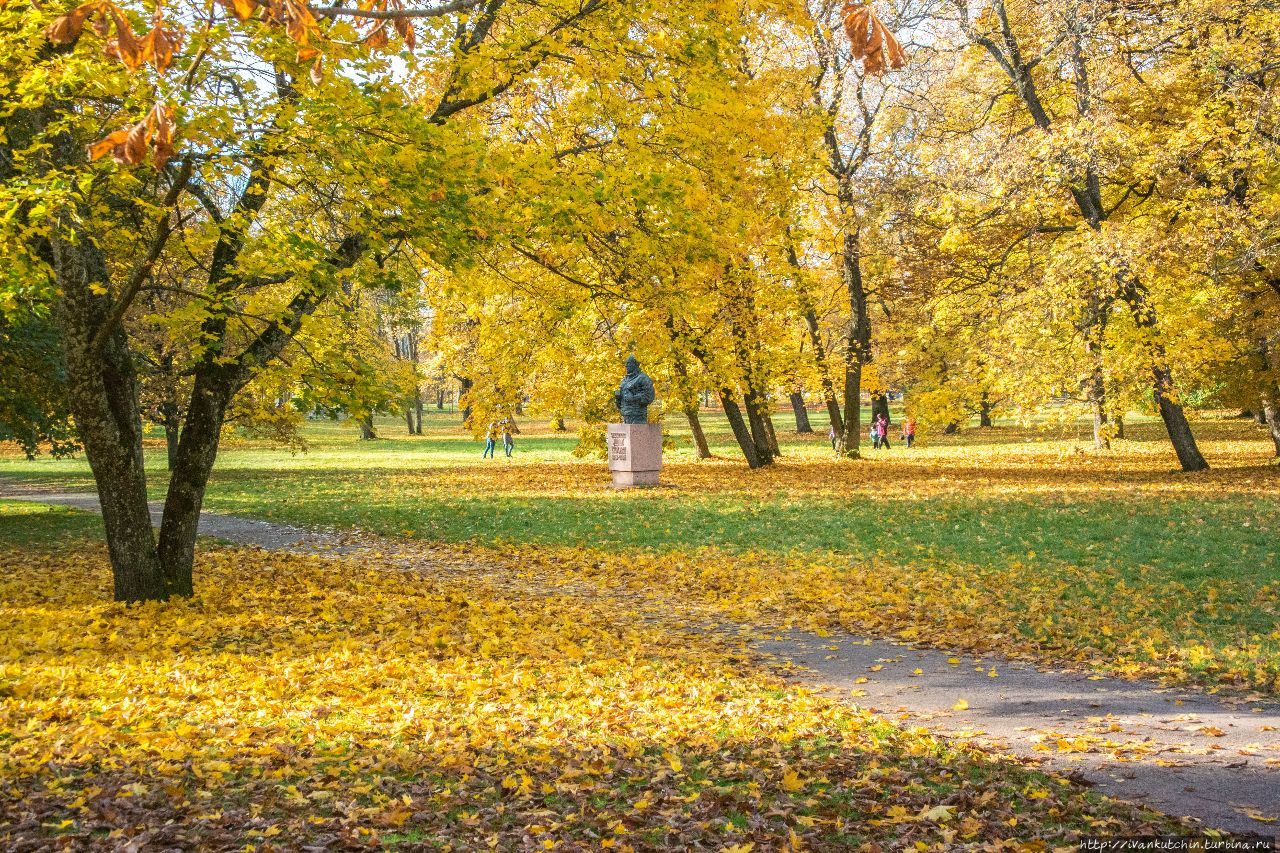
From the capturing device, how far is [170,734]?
17.3 ft

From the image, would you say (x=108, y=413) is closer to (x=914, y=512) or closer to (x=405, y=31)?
(x=405, y=31)

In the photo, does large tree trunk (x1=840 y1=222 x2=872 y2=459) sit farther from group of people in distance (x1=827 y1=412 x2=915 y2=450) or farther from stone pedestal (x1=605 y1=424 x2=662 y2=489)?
stone pedestal (x1=605 y1=424 x2=662 y2=489)

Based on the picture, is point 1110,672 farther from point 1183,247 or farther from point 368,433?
point 368,433

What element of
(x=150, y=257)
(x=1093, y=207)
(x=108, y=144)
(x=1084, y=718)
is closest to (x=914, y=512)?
(x=1093, y=207)

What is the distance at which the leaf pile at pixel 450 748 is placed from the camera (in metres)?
4.12

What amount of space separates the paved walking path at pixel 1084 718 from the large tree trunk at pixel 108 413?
5.23 metres


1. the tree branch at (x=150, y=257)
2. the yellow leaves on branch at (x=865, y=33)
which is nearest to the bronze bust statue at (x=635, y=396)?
the tree branch at (x=150, y=257)

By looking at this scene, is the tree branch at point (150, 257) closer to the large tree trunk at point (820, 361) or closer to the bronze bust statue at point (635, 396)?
the bronze bust statue at point (635, 396)

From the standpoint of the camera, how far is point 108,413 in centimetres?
852

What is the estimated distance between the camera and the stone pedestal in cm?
1967

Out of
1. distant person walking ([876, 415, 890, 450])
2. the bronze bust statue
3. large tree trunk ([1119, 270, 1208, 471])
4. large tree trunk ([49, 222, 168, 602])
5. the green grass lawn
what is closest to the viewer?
large tree trunk ([49, 222, 168, 602])

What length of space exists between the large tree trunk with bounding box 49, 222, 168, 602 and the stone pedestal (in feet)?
37.8

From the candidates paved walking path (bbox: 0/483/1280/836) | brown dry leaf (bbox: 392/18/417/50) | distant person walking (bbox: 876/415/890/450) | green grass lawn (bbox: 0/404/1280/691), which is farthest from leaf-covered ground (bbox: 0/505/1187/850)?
distant person walking (bbox: 876/415/890/450)

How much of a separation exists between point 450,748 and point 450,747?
2cm
